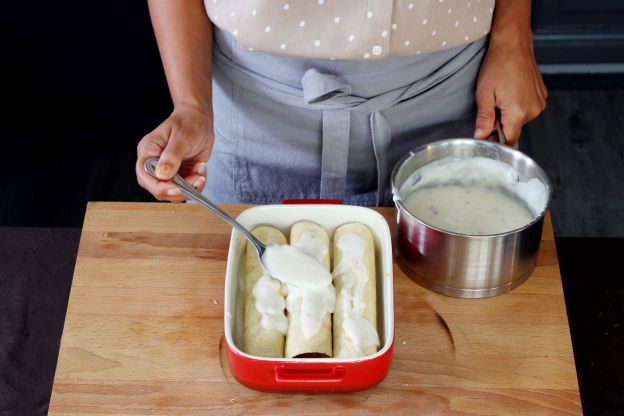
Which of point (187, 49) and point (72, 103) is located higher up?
point (187, 49)

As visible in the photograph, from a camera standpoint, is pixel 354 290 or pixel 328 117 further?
pixel 328 117

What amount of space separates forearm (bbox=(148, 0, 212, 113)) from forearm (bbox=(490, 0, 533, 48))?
0.44m

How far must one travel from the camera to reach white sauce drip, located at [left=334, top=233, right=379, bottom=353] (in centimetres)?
93

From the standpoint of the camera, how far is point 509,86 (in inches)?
47.1

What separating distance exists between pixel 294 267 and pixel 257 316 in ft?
0.27

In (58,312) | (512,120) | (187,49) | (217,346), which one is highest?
(187,49)

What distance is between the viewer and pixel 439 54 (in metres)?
1.18

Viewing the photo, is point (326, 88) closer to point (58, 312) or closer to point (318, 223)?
point (318, 223)

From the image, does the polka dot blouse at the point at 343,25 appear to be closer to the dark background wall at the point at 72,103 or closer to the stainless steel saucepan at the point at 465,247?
the stainless steel saucepan at the point at 465,247

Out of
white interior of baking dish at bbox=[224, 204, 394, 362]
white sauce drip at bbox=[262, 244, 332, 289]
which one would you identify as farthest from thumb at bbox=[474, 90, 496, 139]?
white sauce drip at bbox=[262, 244, 332, 289]

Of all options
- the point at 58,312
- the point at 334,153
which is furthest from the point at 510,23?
the point at 58,312

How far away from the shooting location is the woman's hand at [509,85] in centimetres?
119

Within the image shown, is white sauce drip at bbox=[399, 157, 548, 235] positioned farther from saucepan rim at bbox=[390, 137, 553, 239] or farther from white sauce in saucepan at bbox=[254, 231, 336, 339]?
white sauce in saucepan at bbox=[254, 231, 336, 339]

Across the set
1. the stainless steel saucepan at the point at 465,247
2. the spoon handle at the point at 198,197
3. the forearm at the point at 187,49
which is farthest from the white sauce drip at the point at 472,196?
the forearm at the point at 187,49
